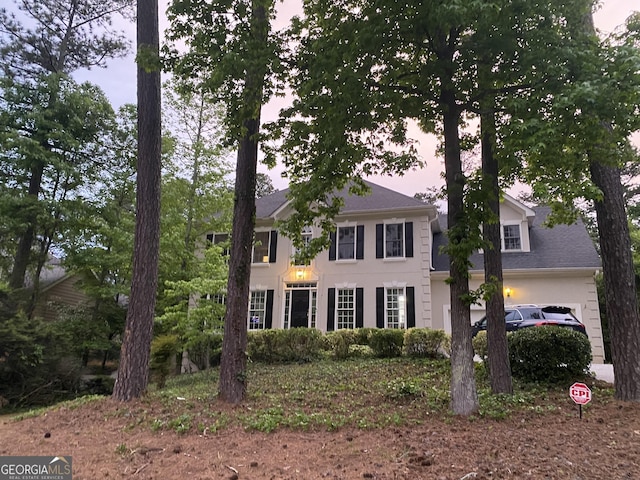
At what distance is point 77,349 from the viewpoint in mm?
13070

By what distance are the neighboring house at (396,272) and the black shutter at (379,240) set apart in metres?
0.04

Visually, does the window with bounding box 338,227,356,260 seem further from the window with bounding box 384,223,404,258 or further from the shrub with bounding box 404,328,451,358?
the shrub with bounding box 404,328,451,358

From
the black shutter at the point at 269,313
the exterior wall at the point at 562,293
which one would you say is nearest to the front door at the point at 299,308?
the black shutter at the point at 269,313

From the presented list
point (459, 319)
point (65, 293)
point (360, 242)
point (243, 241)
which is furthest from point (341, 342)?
point (65, 293)

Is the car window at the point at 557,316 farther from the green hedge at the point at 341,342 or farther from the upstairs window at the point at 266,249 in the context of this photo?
the upstairs window at the point at 266,249

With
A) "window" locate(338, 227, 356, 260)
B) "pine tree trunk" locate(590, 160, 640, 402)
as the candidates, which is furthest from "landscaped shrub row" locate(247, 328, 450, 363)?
"pine tree trunk" locate(590, 160, 640, 402)

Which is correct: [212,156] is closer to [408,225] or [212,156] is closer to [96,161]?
[96,161]

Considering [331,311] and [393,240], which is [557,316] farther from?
[331,311]

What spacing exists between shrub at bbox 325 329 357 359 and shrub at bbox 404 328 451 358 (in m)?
1.70

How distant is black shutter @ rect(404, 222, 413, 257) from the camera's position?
46.9 ft

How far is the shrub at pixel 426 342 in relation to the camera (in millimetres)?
10469

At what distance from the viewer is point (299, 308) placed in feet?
49.5

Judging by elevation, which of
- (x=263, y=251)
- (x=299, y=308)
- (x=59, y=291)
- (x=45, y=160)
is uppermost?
(x=45, y=160)

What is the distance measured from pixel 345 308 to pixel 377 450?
35.0ft
